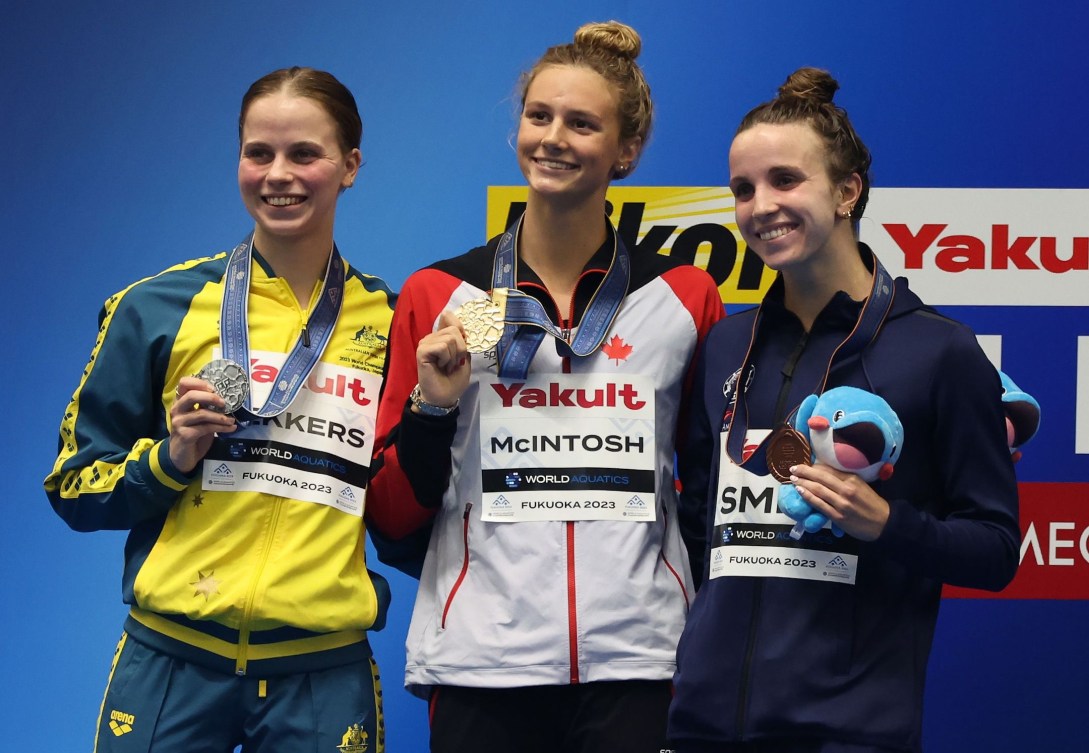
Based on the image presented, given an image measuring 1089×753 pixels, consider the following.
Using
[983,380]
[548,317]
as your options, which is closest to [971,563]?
[983,380]

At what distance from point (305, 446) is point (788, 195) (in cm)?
86

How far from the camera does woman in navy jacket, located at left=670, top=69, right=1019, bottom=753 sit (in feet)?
5.87

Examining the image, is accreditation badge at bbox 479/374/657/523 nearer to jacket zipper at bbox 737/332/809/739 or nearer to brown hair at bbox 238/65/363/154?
jacket zipper at bbox 737/332/809/739

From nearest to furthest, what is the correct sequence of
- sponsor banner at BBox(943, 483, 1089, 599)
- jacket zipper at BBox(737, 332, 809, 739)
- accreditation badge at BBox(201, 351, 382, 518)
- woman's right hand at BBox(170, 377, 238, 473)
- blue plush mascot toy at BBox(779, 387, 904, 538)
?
blue plush mascot toy at BBox(779, 387, 904, 538), jacket zipper at BBox(737, 332, 809, 739), woman's right hand at BBox(170, 377, 238, 473), accreditation badge at BBox(201, 351, 382, 518), sponsor banner at BBox(943, 483, 1089, 599)

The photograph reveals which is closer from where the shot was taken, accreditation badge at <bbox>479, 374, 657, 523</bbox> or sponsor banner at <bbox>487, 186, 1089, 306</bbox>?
accreditation badge at <bbox>479, 374, 657, 523</bbox>

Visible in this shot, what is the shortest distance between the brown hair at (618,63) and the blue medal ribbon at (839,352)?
43 cm

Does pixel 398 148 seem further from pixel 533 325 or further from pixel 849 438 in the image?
pixel 849 438

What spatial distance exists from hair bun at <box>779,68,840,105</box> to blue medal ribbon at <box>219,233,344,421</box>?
0.82m

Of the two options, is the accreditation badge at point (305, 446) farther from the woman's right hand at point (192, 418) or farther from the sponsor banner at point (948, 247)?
the sponsor banner at point (948, 247)

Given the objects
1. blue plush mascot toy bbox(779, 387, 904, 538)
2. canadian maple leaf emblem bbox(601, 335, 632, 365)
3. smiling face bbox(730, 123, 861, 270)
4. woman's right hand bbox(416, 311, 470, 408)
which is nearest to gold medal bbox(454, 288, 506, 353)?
woman's right hand bbox(416, 311, 470, 408)

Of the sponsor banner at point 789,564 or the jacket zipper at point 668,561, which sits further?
the jacket zipper at point 668,561

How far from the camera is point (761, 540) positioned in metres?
1.89

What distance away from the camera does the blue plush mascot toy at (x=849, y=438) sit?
5.57 ft

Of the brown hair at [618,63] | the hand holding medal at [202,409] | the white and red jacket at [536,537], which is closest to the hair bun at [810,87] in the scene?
the brown hair at [618,63]
